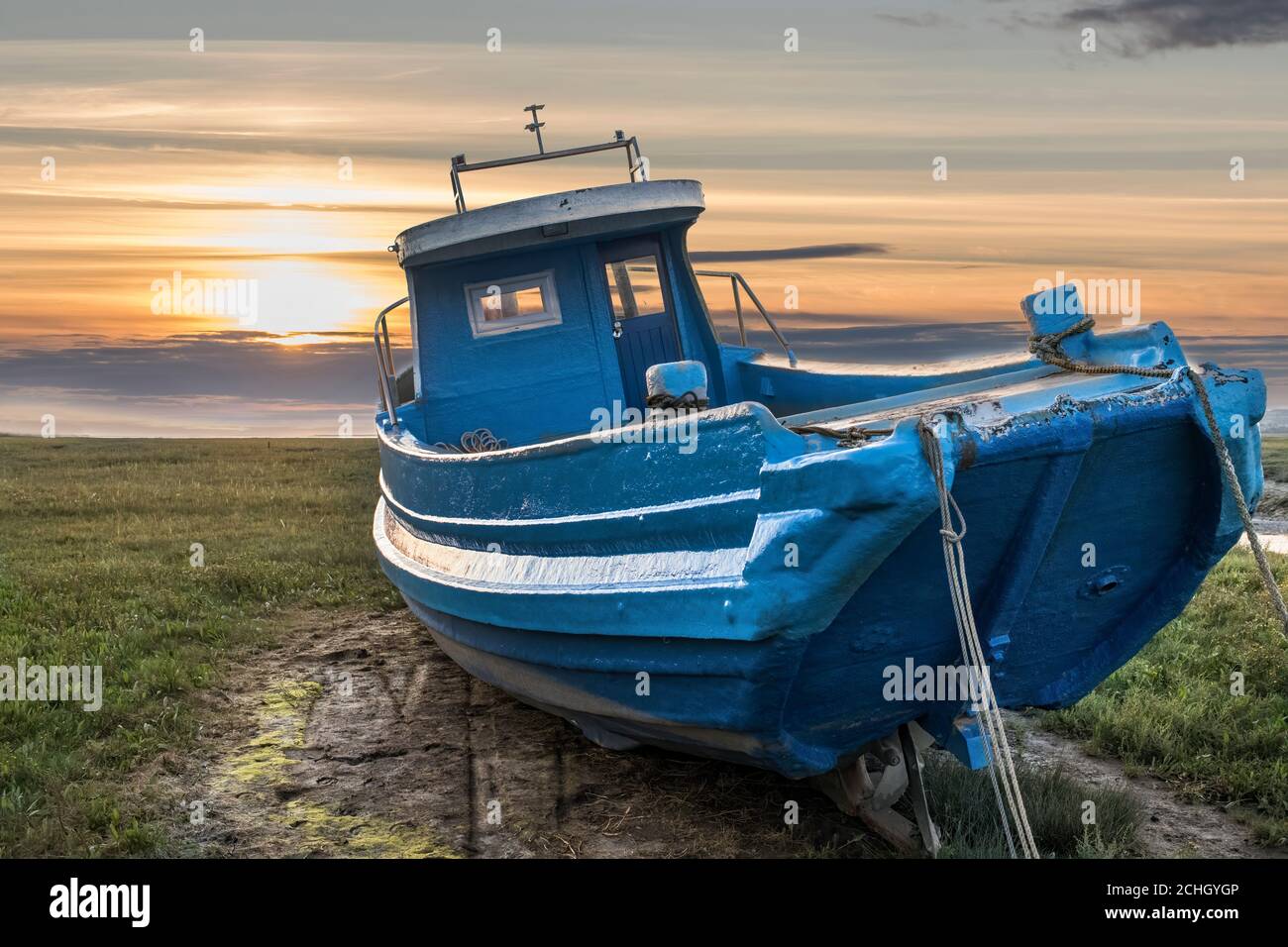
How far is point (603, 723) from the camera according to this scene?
6.85 metres

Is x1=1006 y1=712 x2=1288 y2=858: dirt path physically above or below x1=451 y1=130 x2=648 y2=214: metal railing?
below

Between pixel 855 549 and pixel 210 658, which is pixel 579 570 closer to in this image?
pixel 855 549

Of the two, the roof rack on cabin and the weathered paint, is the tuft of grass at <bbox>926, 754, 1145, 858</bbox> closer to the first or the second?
the weathered paint

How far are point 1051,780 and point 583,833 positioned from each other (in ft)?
8.37

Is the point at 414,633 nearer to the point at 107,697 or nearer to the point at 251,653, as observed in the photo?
the point at 251,653

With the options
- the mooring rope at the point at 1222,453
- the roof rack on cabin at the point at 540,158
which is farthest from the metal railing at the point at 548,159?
the mooring rope at the point at 1222,453

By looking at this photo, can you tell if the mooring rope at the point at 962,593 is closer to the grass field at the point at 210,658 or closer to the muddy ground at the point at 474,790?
the grass field at the point at 210,658

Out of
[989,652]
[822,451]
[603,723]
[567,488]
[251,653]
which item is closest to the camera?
[822,451]

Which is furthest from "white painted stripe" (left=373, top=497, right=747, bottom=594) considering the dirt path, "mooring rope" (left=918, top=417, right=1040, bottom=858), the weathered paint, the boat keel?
the dirt path

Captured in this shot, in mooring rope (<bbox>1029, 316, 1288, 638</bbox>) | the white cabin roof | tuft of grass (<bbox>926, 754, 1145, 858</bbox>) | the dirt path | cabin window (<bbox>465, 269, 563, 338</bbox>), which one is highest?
the white cabin roof

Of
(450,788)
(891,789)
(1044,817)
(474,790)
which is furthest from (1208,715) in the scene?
(450,788)

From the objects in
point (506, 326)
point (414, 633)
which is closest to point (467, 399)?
point (506, 326)

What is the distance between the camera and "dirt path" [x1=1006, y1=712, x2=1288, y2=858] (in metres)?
6.40

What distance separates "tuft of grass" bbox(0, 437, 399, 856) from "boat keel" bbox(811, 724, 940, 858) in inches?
136
